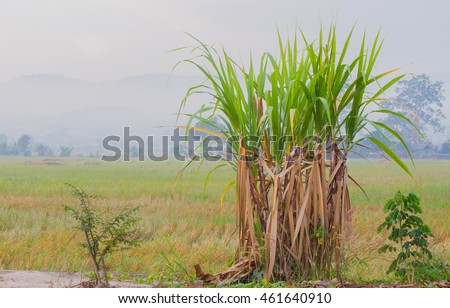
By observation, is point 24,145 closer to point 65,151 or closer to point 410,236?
point 65,151

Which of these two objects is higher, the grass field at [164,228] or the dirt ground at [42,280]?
the grass field at [164,228]

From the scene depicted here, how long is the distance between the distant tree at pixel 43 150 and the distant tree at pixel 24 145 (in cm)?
50

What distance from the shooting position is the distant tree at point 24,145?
3928cm

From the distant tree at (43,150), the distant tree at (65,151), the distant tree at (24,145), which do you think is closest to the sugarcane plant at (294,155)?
the distant tree at (65,151)

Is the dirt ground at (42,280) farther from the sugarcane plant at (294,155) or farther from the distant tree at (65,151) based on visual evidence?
the distant tree at (65,151)

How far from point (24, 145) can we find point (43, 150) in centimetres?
119

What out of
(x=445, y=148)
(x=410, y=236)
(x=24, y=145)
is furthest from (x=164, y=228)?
(x=24, y=145)

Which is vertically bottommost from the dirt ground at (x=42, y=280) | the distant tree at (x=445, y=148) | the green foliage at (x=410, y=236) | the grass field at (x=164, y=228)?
the dirt ground at (x=42, y=280)

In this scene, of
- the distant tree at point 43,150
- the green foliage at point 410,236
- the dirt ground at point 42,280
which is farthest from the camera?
the distant tree at point 43,150

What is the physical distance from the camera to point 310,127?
15.5ft

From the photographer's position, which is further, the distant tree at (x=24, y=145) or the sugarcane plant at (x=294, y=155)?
the distant tree at (x=24, y=145)

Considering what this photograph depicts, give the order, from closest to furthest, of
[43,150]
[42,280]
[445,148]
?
[42,280] < [445,148] < [43,150]

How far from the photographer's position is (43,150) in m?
39.4

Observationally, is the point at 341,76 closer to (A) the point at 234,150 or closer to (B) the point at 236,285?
(A) the point at 234,150
